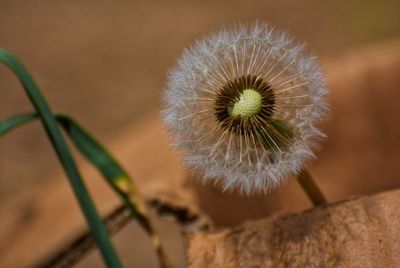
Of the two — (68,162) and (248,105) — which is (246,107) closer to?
(248,105)

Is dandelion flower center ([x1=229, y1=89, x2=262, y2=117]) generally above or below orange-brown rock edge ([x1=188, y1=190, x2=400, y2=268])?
above

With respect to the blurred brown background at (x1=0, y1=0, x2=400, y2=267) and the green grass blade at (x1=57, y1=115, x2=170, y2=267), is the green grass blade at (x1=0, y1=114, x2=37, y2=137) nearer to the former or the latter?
the green grass blade at (x1=57, y1=115, x2=170, y2=267)

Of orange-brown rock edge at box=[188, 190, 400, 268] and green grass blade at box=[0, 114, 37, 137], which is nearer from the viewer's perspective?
orange-brown rock edge at box=[188, 190, 400, 268]

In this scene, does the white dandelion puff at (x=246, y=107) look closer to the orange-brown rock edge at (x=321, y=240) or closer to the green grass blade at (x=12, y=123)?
the orange-brown rock edge at (x=321, y=240)

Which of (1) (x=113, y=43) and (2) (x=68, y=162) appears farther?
(1) (x=113, y=43)

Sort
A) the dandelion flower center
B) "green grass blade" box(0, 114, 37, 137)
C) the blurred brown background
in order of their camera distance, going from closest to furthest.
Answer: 1. the dandelion flower center
2. "green grass blade" box(0, 114, 37, 137)
3. the blurred brown background

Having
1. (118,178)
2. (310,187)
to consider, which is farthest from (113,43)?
(310,187)

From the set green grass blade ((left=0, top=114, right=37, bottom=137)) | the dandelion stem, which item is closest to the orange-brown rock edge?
the dandelion stem
